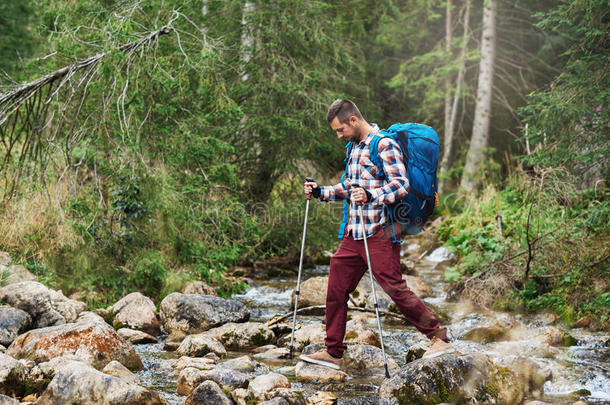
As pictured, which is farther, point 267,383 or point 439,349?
point 439,349

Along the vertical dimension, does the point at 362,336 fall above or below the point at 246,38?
below

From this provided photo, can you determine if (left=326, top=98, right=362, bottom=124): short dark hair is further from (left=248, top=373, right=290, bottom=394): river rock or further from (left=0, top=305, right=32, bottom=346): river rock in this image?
(left=0, top=305, right=32, bottom=346): river rock

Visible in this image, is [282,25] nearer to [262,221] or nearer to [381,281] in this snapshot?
[262,221]

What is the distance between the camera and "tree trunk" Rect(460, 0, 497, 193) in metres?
16.6

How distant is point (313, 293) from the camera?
888cm

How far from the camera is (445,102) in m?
21.3

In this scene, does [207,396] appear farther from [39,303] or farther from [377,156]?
[39,303]

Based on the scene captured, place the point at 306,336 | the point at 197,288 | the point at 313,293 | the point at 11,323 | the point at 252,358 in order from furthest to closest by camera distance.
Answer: the point at 313,293 < the point at 197,288 < the point at 306,336 < the point at 11,323 < the point at 252,358

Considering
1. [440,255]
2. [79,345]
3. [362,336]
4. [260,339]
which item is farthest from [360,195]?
[440,255]

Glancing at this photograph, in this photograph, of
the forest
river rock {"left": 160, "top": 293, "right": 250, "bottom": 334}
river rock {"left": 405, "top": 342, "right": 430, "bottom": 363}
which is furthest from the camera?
the forest

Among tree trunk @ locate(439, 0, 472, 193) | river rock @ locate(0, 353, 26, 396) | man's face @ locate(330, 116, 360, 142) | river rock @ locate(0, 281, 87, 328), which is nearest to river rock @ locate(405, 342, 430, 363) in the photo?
man's face @ locate(330, 116, 360, 142)

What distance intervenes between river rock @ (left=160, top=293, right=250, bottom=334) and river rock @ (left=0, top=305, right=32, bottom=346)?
1.57 meters

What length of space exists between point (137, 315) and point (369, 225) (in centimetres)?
359

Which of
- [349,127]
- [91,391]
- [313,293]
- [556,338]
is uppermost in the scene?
[349,127]
